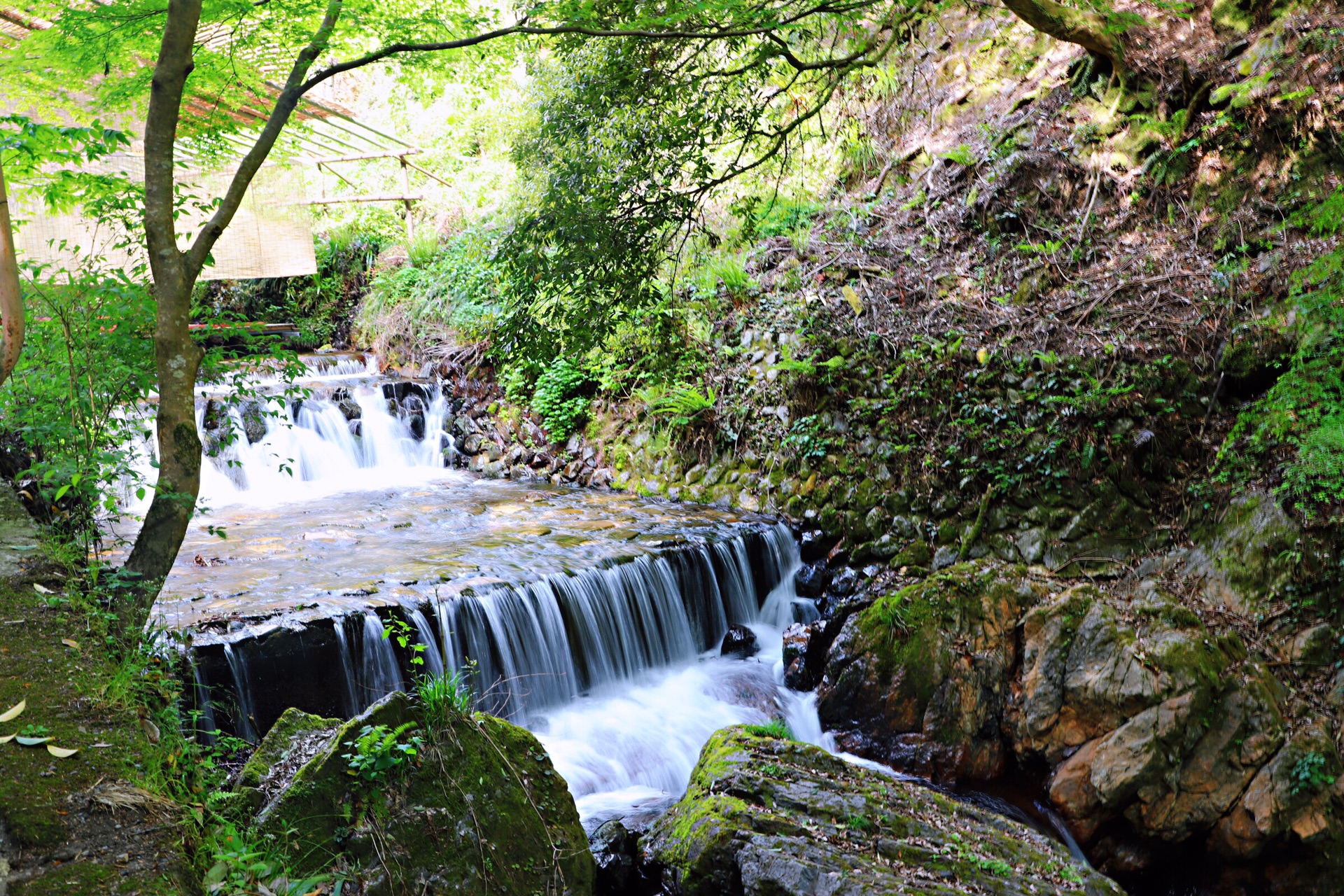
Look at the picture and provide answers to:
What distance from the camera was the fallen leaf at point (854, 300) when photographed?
9203mm

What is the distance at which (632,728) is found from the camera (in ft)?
20.1

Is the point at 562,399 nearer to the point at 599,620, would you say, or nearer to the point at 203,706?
the point at 599,620

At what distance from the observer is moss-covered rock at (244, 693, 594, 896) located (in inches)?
121

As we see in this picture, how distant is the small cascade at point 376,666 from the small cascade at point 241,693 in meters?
0.67

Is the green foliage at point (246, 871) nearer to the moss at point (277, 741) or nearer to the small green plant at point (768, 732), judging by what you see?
the moss at point (277, 741)

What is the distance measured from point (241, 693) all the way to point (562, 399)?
668 centimetres

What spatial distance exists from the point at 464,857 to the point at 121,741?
132 cm

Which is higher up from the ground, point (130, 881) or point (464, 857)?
point (130, 881)

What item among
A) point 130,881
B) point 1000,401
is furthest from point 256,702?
point 1000,401

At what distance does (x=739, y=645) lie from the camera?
23.9 feet

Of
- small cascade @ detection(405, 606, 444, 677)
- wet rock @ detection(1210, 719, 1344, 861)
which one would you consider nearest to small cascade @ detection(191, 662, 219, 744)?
small cascade @ detection(405, 606, 444, 677)

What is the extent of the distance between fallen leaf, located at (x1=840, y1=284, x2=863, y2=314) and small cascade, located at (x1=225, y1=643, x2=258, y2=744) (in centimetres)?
681

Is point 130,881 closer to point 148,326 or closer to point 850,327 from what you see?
point 148,326

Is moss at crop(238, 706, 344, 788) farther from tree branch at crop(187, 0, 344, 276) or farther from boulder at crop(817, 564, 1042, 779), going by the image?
boulder at crop(817, 564, 1042, 779)
